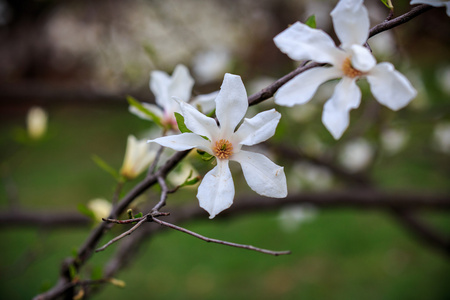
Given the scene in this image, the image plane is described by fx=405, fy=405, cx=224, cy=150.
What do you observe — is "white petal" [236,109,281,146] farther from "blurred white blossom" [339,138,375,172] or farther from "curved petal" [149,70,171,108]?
"blurred white blossom" [339,138,375,172]

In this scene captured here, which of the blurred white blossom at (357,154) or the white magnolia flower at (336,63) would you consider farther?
the blurred white blossom at (357,154)

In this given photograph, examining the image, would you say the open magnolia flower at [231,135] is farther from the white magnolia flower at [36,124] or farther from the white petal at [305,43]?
the white magnolia flower at [36,124]

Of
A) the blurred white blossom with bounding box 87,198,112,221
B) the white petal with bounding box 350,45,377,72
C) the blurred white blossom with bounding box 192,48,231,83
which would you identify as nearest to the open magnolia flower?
the white petal with bounding box 350,45,377,72

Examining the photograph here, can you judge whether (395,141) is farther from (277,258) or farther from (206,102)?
(206,102)

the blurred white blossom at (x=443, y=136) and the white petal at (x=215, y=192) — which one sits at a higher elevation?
the white petal at (x=215, y=192)

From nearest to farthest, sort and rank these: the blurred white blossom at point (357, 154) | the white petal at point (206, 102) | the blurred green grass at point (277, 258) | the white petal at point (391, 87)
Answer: the white petal at point (391, 87) < the white petal at point (206, 102) < the blurred white blossom at point (357, 154) < the blurred green grass at point (277, 258)

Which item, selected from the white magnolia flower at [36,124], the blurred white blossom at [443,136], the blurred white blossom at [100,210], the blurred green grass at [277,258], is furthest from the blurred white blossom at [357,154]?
the blurred white blossom at [100,210]

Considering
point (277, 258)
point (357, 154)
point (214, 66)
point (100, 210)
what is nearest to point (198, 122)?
point (100, 210)
